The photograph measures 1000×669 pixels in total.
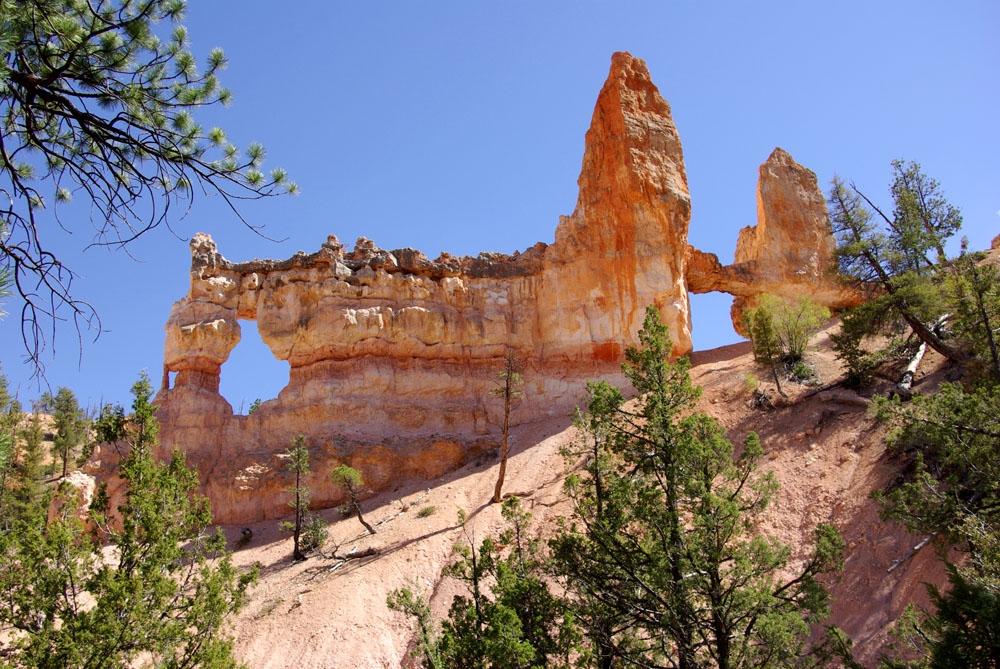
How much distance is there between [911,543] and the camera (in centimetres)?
1727

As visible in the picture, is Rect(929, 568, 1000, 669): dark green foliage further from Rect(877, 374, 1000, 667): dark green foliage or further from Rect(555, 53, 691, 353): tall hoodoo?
Rect(555, 53, 691, 353): tall hoodoo

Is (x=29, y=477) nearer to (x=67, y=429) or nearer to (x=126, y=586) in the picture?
(x=67, y=429)

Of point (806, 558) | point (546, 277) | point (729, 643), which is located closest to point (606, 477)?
point (729, 643)

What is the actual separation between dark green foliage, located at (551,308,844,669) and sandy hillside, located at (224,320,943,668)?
18.2 ft

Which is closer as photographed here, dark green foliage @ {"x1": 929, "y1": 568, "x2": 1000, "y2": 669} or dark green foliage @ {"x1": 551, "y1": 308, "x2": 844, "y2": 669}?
dark green foliage @ {"x1": 929, "y1": 568, "x2": 1000, "y2": 669}

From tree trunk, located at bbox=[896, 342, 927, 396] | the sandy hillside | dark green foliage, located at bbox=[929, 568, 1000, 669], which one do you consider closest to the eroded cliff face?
the sandy hillside

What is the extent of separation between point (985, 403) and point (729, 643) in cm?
662

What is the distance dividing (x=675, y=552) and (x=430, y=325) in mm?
23287

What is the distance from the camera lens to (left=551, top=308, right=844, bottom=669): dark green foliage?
10.9 m

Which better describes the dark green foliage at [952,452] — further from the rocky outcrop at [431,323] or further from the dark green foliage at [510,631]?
the rocky outcrop at [431,323]

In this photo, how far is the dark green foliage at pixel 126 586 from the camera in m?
9.80

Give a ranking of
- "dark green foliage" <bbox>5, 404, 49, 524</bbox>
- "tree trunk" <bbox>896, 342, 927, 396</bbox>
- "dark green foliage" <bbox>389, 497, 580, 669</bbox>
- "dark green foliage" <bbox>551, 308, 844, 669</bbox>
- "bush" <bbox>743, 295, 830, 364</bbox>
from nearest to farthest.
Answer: "dark green foliage" <bbox>551, 308, 844, 669</bbox>, "dark green foliage" <bbox>389, 497, 580, 669</bbox>, "tree trunk" <bbox>896, 342, 927, 396</bbox>, "dark green foliage" <bbox>5, 404, 49, 524</bbox>, "bush" <bbox>743, 295, 830, 364</bbox>

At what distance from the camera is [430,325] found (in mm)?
33312

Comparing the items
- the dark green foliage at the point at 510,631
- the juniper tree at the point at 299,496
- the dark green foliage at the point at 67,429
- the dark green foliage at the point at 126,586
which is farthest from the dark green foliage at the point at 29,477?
the dark green foliage at the point at 510,631
